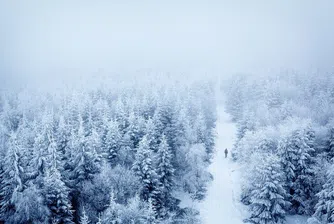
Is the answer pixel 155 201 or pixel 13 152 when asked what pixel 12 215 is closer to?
pixel 13 152

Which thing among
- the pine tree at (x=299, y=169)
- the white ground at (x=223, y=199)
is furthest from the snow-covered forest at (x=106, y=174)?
the pine tree at (x=299, y=169)

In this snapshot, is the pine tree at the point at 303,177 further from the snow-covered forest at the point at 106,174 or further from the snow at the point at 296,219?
the snow-covered forest at the point at 106,174

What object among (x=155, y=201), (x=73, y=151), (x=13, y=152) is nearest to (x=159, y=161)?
(x=155, y=201)

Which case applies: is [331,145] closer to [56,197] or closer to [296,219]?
[296,219]

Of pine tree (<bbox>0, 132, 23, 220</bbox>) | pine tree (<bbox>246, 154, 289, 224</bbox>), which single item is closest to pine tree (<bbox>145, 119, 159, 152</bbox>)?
pine tree (<bbox>246, 154, 289, 224</bbox>)

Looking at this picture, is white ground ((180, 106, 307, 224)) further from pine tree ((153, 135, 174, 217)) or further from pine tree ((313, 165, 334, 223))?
pine tree ((313, 165, 334, 223))
